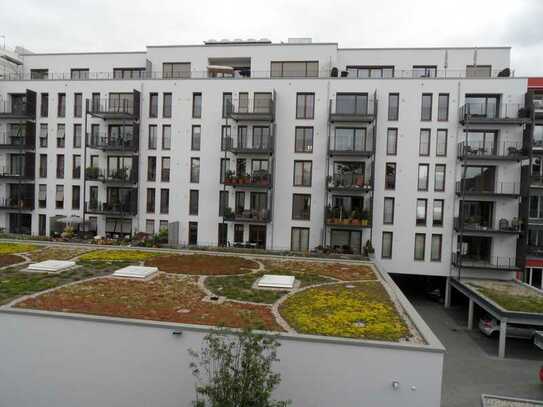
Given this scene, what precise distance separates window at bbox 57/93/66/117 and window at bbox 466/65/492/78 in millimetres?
31504

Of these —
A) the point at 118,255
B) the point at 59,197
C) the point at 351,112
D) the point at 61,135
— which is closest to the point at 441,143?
the point at 351,112

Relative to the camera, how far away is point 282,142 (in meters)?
25.8

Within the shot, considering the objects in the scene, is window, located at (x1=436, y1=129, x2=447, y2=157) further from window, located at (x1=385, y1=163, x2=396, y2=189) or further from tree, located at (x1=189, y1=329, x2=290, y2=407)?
tree, located at (x1=189, y1=329, x2=290, y2=407)

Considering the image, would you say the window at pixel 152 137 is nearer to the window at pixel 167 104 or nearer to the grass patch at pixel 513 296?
the window at pixel 167 104

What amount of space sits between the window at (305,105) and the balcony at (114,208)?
46.5 feet

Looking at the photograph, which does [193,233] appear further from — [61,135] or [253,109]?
[61,135]

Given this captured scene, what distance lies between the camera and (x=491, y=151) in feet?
79.1

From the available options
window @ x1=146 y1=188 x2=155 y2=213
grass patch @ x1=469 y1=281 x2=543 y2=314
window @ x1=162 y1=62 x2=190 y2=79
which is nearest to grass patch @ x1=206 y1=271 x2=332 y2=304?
grass patch @ x1=469 y1=281 x2=543 y2=314

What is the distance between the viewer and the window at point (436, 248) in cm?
2469

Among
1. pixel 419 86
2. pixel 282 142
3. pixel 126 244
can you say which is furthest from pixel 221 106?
pixel 419 86

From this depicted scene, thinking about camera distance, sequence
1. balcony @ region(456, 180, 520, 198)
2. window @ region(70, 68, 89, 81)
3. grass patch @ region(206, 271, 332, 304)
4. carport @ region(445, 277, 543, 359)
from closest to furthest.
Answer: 1. grass patch @ region(206, 271, 332, 304)
2. carport @ region(445, 277, 543, 359)
3. balcony @ region(456, 180, 520, 198)
4. window @ region(70, 68, 89, 81)

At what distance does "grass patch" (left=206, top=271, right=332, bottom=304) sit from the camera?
1332cm

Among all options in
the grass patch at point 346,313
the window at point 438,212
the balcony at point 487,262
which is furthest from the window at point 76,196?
the balcony at point 487,262

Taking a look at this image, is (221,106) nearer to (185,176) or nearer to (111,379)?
(185,176)
